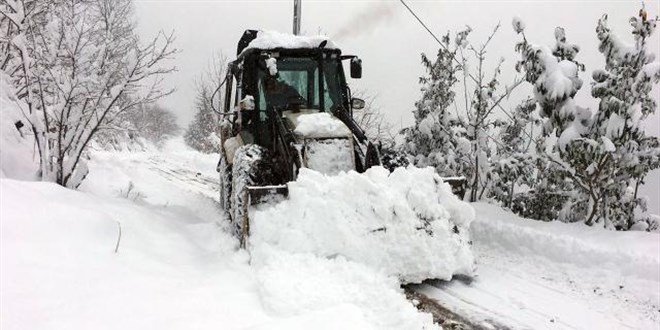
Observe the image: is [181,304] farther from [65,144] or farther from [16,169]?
[16,169]

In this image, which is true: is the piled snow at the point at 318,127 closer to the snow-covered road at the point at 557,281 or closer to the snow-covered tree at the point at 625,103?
the snow-covered road at the point at 557,281

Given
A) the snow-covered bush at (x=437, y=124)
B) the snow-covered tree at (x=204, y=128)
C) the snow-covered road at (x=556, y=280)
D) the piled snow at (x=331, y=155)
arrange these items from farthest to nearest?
the snow-covered tree at (x=204, y=128) → the snow-covered bush at (x=437, y=124) → the piled snow at (x=331, y=155) → the snow-covered road at (x=556, y=280)

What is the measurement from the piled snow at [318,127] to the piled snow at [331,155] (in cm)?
7

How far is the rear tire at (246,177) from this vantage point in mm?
5793

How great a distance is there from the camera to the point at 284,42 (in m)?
7.15

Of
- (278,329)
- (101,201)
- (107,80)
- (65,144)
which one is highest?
(107,80)

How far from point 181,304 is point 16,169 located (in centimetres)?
583

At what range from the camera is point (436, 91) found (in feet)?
38.5

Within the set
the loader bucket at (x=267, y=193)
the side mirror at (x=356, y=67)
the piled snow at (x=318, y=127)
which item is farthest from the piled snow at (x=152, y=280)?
the side mirror at (x=356, y=67)

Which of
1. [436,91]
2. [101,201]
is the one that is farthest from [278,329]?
[436,91]

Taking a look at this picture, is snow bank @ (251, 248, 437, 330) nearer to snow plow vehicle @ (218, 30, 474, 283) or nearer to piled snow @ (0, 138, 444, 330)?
piled snow @ (0, 138, 444, 330)

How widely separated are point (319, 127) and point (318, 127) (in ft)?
0.04

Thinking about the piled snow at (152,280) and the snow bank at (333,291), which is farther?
the snow bank at (333,291)

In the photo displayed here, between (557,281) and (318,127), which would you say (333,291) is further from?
(557,281)
